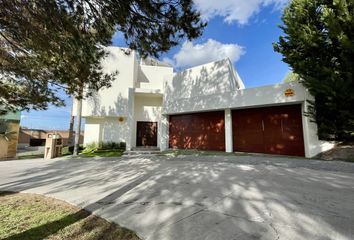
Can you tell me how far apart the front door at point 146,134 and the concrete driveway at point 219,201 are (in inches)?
381

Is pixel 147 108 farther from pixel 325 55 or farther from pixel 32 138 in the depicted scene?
pixel 32 138

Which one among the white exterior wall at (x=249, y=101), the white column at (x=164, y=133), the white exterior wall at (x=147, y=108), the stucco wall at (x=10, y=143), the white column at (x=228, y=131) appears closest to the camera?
the white exterior wall at (x=249, y=101)

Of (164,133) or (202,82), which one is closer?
(202,82)

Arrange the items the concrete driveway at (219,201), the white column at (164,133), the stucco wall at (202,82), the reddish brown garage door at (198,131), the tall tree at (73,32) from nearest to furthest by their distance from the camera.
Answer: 1. the concrete driveway at (219,201)
2. the tall tree at (73,32)
3. the reddish brown garage door at (198,131)
4. the stucco wall at (202,82)
5. the white column at (164,133)

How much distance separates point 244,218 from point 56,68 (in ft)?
20.0

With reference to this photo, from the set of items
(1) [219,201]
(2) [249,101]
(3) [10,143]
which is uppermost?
(2) [249,101]

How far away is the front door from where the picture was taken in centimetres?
1648

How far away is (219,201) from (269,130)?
8.36 metres

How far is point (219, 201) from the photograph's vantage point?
385 cm

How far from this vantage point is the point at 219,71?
13.7 metres

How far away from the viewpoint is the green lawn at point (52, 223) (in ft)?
9.05

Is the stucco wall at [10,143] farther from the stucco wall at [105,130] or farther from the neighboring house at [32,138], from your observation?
the neighboring house at [32,138]

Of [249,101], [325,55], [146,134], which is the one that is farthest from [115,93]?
[325,55]

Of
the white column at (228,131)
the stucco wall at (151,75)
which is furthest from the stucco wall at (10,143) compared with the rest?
the white column at (228,131)
